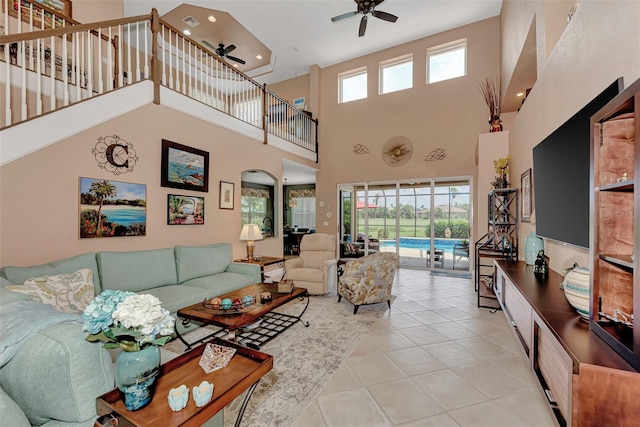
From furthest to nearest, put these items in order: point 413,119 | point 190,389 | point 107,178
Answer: point 413,119, point 107,178, point 190,389

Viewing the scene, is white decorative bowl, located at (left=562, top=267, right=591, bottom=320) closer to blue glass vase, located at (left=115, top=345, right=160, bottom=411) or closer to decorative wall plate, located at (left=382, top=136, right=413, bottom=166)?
blue glass vase, located at (left=115, top=345, right=160, bottom=411)

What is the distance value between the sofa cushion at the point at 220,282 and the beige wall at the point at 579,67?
12.1 ft

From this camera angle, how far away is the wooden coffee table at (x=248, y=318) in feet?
8.07

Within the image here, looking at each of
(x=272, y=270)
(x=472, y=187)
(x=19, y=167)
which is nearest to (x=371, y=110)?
(x=472, y=187)

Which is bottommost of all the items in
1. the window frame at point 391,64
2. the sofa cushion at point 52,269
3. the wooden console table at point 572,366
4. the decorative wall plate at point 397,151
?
the wooden console table at point 572,366

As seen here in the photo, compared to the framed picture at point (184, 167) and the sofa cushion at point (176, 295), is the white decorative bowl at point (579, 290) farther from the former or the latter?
the framed picture at point (184, 167)

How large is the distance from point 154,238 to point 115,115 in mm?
1646

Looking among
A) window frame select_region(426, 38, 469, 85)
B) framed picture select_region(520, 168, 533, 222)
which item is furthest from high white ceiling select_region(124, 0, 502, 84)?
Result: framed picture select_region(520, 168, 533, 222)

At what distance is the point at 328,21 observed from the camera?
19.6 ft

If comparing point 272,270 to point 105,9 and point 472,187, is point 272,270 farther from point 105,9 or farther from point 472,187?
point 105,9

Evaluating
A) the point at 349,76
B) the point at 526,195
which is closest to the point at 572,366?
the point at 526,195

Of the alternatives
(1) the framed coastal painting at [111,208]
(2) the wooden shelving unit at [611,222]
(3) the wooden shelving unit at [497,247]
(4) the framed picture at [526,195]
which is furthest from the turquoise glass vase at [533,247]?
(1) the framed coastal painting at [111,208]

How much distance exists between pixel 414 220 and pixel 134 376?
22.3 feet

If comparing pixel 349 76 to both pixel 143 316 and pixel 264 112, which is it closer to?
pixel 264 112
